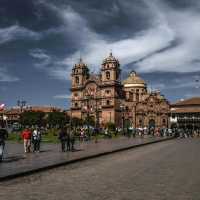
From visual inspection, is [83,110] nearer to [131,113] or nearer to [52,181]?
[131,113]

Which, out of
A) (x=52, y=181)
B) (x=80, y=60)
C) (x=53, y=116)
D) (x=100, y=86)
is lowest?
(x=52, y=181)

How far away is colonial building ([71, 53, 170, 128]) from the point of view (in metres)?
119

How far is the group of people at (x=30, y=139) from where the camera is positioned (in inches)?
948

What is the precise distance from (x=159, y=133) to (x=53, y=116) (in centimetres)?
4342

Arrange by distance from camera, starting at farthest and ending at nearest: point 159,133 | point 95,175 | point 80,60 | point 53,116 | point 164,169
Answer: point 80,60 → point 53,116 → point 159,133 → point 164,169 → point 95,175

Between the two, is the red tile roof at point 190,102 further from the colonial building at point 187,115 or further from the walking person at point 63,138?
the walking person at point 63,138

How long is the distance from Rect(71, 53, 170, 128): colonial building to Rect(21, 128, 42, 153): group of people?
89335 mm

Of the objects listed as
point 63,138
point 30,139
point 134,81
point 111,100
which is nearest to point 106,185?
point 30,139

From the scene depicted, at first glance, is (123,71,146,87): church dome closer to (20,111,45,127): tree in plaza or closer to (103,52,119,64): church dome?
(103,52,119,64): church dome

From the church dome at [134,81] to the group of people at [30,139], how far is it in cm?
11426

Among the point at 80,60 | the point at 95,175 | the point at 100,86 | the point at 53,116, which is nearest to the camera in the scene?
the point at 95,175

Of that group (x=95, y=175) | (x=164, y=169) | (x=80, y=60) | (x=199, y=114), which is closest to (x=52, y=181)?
(x=95, y=175)

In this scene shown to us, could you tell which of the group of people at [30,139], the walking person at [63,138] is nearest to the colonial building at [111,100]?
the walking person at [63,138]

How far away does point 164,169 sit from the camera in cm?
1568
